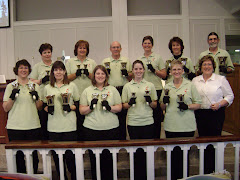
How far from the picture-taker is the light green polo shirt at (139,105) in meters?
2.72

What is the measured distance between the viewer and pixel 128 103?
8.75 ft

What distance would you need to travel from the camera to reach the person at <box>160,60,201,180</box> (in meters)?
2.62

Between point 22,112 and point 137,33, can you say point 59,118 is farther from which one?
point 137,33

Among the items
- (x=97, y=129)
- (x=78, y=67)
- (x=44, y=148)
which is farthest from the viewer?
→ (x=78, y=67)

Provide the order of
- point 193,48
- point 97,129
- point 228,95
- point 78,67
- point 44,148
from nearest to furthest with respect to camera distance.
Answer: point 44,148, point 97,129, point 228,95, point 78,67, point 193,48

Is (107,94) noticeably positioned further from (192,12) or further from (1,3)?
(1,3)

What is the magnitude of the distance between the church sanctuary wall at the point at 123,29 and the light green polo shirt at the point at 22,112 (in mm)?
4876

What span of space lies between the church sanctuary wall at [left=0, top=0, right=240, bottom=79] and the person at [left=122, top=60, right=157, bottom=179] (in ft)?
15.3

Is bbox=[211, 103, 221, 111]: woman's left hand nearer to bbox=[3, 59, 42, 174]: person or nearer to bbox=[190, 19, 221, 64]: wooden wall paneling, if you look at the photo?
bbox=[3, 59, 42, 174]: person

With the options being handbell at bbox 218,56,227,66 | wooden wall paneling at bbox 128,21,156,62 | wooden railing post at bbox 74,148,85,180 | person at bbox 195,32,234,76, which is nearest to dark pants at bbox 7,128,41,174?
wooden railing post at bbox 74,148,85,180

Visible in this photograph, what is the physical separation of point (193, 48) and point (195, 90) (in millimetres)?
5006

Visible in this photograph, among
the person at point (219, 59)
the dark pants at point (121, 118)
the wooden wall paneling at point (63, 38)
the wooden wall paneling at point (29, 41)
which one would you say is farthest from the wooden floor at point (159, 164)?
the wooden wall paneling at point (29, 41)

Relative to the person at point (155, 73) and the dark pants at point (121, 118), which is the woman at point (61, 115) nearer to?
the dark pants at point (121, 118)

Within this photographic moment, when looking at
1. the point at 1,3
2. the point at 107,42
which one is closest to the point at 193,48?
the point at 107,42
